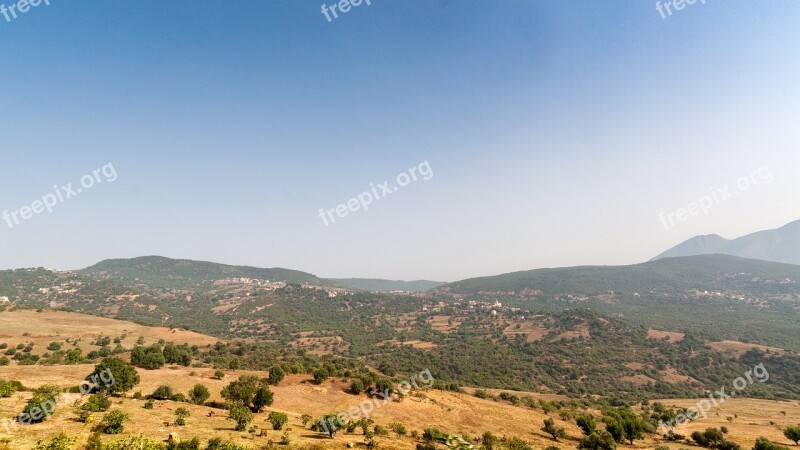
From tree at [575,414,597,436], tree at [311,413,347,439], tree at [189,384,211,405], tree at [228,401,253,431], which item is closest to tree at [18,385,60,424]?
tree at [228,401,253,431]

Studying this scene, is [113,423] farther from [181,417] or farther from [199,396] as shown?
[199,396]

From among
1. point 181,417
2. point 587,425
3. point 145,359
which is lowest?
point 587,425

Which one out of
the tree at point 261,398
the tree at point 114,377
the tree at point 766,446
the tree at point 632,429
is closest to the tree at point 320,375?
the tree at point 261,398

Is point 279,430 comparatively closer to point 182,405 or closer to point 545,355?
point 182,405

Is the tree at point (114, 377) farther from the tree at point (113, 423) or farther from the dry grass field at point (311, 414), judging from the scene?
the tree at point (113, 423)

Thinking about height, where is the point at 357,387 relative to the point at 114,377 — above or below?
below

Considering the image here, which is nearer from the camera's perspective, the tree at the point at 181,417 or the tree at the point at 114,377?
the tree at the point at 181,417

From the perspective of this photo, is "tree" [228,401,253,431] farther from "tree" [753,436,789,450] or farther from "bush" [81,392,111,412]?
"tree" [753,436,789,450]

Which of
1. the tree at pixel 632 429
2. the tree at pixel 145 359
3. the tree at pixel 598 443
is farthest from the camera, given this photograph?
the tree at pixel 145 359

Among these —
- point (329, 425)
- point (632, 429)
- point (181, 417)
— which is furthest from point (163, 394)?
point (632, 429)
